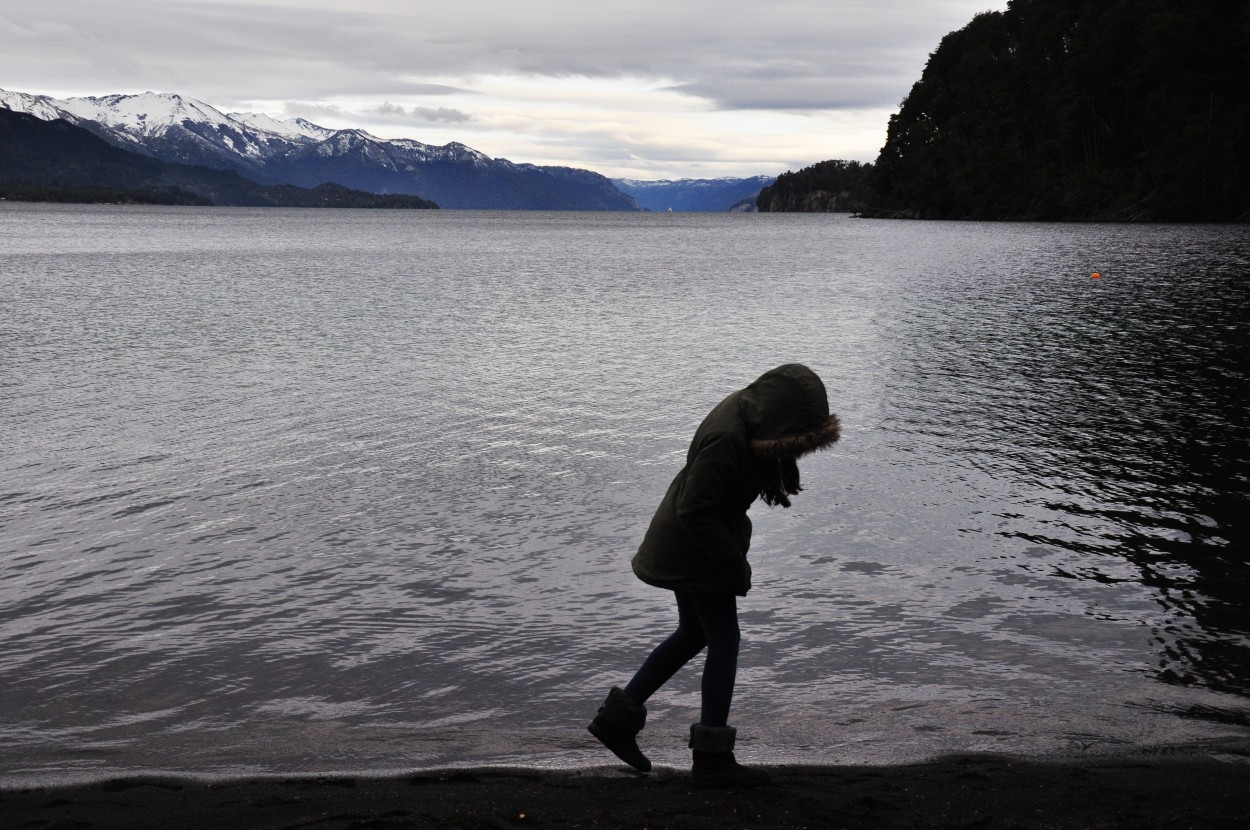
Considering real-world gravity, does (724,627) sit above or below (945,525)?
above

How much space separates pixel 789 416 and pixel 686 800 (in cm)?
228

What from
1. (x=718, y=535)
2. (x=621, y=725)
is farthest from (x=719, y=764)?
(x=718, y=535)

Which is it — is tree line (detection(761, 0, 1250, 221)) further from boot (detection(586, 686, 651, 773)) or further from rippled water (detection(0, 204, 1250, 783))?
boot (detection(586, 686, 651, 773))

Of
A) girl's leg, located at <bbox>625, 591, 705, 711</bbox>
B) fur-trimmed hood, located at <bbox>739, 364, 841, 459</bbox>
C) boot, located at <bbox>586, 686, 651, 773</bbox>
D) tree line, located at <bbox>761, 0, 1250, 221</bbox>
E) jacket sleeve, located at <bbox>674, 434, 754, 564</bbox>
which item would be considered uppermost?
tree line, located at <bbox>761, 0, 1250, 221</bbox>

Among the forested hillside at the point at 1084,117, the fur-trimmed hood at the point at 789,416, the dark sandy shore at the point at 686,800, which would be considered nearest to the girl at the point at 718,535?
the fur-trimmed hood at the point at 789,416

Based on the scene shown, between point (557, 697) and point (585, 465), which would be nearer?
point (557, 697)

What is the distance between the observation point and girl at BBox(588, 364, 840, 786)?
219 inches

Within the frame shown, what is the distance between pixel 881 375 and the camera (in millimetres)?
23906

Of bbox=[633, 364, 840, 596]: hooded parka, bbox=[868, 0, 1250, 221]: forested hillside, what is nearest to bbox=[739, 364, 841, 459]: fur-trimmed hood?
bbox=[633, 364, 840, 596]: hooded parka

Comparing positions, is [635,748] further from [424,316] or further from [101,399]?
[424,316]

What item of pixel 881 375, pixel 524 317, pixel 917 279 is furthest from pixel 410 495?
pixel 917 279

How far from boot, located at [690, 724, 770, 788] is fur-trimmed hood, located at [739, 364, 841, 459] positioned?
1.79 m

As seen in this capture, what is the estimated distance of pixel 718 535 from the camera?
5.74 meters

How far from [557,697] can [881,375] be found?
17.4 m
